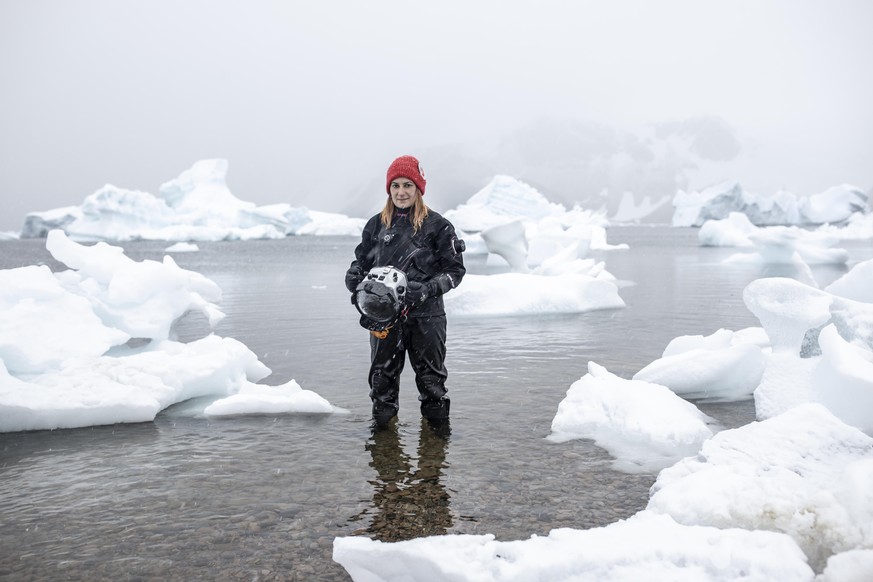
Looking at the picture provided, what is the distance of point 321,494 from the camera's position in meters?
4.02

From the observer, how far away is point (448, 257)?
5062 mm

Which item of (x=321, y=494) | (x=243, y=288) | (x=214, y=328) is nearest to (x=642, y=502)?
(x=321, y=494)

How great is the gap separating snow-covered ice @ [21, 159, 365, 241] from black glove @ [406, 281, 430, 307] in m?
70.3

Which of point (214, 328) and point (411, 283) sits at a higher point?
point (411, 283)

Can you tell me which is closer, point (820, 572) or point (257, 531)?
point (820, 572)

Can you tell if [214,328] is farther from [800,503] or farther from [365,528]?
[800,503]

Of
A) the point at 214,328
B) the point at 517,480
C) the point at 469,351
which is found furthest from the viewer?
the point at 214,328

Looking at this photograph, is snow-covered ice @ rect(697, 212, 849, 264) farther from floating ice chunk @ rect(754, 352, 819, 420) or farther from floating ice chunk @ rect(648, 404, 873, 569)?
floating ice chunk @ rect(648, 404, 873, 569)

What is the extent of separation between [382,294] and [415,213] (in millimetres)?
765

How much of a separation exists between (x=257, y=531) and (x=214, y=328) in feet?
30.4

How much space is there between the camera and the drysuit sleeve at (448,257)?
5.00 metres

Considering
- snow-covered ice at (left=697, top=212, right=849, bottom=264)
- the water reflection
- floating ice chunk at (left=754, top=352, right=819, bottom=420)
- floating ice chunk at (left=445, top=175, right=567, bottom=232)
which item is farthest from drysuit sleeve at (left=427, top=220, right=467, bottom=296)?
floating ice chunk at (left=445, top=175, right=567, bottom=232)

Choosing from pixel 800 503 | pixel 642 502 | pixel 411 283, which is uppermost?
pixel 411 283

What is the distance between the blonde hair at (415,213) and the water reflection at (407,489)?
5.26 ft
